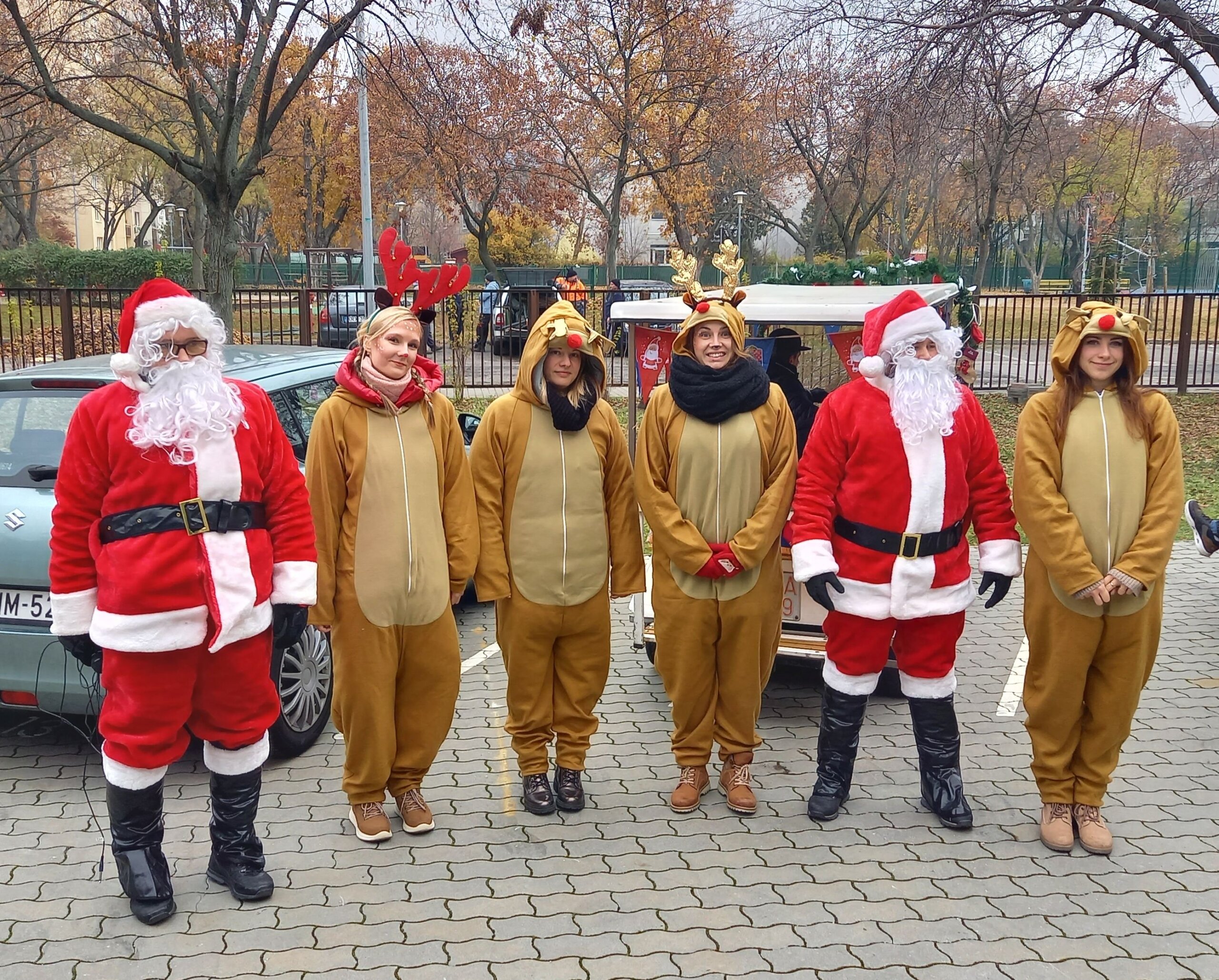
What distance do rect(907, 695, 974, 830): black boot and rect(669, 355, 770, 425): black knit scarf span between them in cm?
128

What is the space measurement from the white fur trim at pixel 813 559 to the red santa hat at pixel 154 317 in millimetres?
2103

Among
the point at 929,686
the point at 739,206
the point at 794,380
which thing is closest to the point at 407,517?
the point at 929,686

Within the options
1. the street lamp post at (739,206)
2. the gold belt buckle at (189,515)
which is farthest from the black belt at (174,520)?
the street lamp post at (739,206)

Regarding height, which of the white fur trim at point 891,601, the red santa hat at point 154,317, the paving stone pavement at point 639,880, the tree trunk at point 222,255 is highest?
the tree trunk at point 222,255

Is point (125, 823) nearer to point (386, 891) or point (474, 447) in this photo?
point (386, 891)

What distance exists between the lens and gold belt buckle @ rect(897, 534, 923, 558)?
12.1 feet

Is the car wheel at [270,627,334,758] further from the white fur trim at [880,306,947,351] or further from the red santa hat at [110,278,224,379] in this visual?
the white fur trim at [880,306,947,351]

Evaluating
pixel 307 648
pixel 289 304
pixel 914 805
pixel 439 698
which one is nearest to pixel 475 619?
pixel 307 648

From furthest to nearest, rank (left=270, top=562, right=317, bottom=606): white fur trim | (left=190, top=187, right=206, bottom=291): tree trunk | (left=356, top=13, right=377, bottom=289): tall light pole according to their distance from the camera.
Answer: (left=190, top=187, right=206, bottom=291): tree trunk, (left=356, top=13, right=377, bottom=289): tall light pole, (left=270, top=562, right=317, bottom=606): white fur trim

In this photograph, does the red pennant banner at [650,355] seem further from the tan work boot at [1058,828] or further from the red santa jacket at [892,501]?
the tan work boot at [1058,828]

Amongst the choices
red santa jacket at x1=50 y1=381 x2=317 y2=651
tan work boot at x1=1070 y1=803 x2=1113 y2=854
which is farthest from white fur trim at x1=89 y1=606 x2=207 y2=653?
tan work boot at x1=1070 y1=803 x2=1113 y2=854

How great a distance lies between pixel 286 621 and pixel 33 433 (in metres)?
1.69

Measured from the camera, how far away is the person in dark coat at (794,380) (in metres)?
5.66

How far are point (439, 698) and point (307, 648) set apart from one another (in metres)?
0.92
